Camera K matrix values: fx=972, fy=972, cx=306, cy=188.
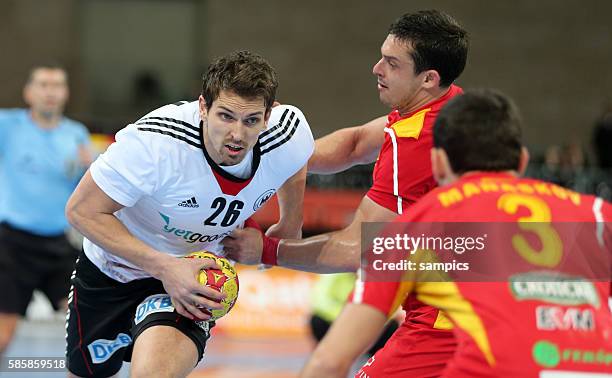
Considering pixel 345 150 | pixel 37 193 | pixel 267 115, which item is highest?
pixel 267 115

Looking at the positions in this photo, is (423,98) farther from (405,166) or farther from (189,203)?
(189,203)

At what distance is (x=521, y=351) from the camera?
2830 mm

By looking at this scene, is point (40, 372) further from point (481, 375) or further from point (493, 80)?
point (493, 80)

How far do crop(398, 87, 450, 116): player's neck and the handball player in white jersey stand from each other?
52cm

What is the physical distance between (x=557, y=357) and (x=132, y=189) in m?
2.01

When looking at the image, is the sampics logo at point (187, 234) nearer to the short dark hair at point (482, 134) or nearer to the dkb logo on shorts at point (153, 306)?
the dkb logo on shorts at point (153, 306)

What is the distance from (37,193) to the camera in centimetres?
756

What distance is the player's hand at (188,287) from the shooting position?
13.5 ft

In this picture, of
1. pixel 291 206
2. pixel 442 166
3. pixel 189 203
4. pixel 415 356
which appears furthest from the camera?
pixel 291 206

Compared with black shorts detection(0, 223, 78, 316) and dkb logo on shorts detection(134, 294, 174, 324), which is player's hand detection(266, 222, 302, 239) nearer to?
dkb logo on shorts detection(134, 294, 174, 324)

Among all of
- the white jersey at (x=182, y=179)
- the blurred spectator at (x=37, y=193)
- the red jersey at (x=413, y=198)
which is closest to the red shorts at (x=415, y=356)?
the red jersey at (x=413, y=198)

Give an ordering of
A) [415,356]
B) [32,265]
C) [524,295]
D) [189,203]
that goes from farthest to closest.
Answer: [32,265] → [189,203] → [415,356] → [524,295]

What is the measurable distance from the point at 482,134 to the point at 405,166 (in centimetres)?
123

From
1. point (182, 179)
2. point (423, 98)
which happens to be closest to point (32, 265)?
point (182, 179)
